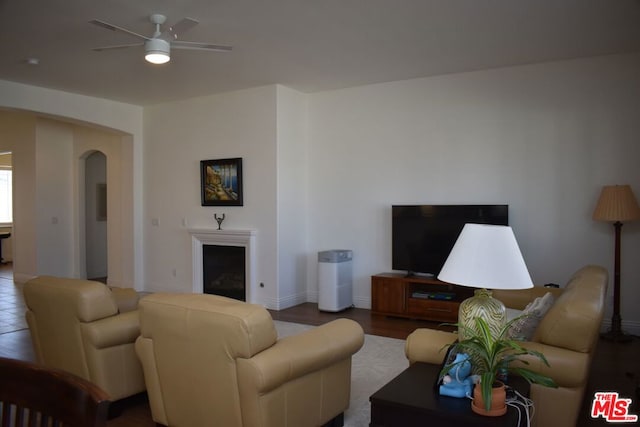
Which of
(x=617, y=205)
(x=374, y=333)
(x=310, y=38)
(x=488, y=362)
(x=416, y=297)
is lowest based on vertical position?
(x=374, y=333)

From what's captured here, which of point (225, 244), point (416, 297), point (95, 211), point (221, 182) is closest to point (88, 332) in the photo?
point (416, 297)

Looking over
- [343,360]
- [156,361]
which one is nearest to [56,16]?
[156,361]

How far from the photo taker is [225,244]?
6.98 m

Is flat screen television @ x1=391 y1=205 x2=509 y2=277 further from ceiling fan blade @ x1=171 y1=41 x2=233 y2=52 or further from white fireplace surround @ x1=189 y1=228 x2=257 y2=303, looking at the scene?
ceiling fan blade @ x1=171 y1=41 x2=233 y2=52

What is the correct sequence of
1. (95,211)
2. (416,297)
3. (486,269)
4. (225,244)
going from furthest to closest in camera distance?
(95,211) → (225,244) → (416,297) → (486,269)

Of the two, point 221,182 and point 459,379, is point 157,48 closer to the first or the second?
point 221,182

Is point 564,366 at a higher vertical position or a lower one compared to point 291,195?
lower

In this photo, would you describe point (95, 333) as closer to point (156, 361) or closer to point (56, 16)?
point (156, 361)

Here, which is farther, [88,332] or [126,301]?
[126,301]

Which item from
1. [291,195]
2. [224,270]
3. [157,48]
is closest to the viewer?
[157,48]

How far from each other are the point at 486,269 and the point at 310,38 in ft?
10.7

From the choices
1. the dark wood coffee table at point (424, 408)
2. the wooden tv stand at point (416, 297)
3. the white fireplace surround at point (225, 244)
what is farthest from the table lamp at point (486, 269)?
the white fireplace surround at point (225, 244)

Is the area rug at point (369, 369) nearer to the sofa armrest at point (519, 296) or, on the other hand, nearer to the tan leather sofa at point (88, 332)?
the sofa armrest at point (519, 296)

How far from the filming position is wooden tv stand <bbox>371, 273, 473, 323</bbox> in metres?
5.65
